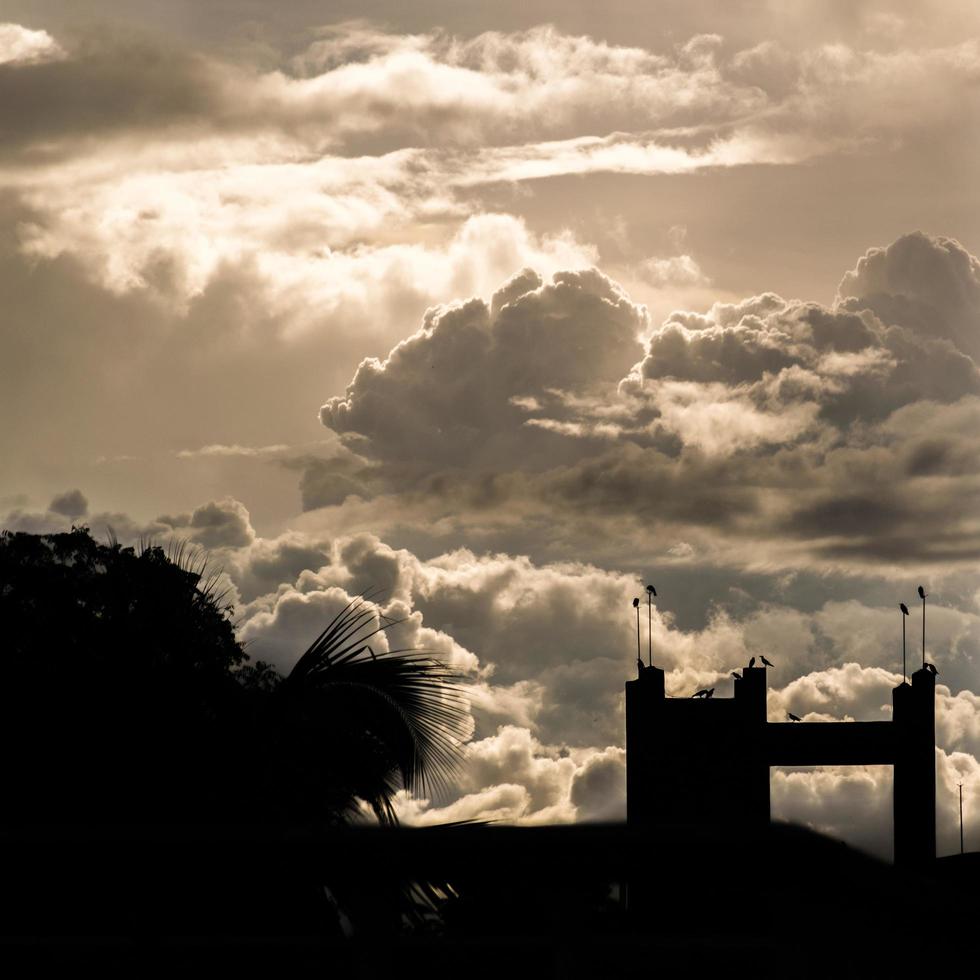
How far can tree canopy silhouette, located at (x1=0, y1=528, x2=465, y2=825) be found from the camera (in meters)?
7.71

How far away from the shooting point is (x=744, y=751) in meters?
44.5

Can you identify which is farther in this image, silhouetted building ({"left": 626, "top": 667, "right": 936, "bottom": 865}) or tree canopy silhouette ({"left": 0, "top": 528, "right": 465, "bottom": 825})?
silhouetted building ({"left": 626, "top": 667, "right": 936, "bottom": 865})

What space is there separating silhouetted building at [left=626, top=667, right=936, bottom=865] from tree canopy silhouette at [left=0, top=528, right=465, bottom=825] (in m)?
35.8

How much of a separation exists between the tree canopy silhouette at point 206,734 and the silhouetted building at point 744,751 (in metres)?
35.8

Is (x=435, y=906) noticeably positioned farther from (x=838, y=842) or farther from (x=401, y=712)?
(x=401, y=712)

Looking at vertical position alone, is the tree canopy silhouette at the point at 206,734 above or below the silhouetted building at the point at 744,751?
above

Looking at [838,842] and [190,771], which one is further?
[190,771]

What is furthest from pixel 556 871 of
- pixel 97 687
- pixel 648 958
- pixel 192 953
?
pixel 97 687

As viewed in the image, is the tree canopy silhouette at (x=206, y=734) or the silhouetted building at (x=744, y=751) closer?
the tree canopy silhouette at (x=206, y=734)

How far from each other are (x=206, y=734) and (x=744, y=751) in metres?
38.8

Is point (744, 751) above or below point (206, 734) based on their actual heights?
below

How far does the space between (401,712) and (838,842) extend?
5.63m

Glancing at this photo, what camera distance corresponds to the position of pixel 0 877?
3836 millimetres

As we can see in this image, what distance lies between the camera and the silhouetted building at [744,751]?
144 feet
